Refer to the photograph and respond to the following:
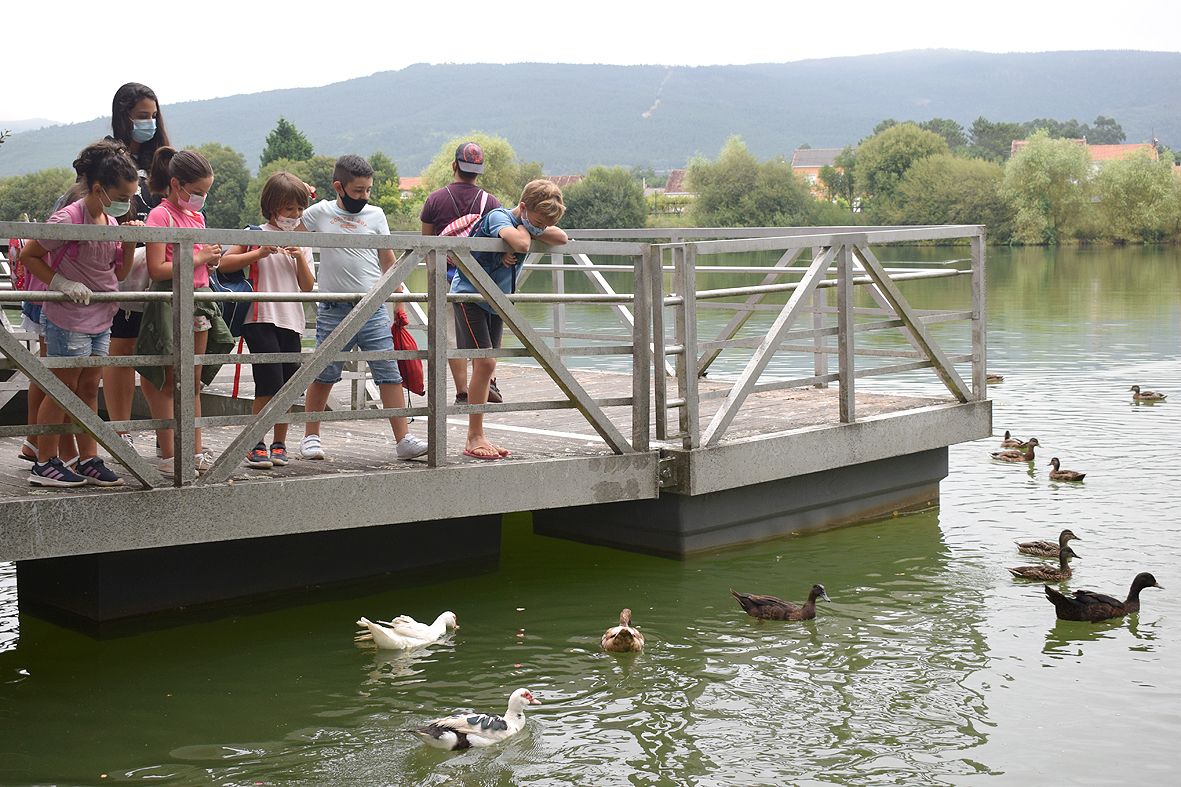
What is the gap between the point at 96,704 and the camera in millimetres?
7504

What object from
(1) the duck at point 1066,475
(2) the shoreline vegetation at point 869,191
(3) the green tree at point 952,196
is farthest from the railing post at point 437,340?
(3) the green tree at point 952,196

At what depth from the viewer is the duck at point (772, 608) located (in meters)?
9.06

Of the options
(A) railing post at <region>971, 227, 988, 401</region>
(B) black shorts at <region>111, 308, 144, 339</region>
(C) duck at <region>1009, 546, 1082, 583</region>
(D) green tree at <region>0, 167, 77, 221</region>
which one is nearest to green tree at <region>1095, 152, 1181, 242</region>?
(D) green tree at <region>0, 167, 77, 221</region>

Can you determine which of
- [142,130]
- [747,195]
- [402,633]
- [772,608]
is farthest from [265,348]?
[747,195]

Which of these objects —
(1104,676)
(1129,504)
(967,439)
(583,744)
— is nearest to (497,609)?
(583,744)

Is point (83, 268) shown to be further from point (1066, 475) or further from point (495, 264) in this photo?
point (1066, 475)

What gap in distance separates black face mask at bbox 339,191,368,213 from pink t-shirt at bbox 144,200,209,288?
98cm

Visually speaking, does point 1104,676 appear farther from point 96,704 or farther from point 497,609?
point 96,704

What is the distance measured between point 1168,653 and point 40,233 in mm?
6784

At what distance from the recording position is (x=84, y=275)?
758 centimetres

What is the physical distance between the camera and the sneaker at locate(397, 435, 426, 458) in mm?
9000

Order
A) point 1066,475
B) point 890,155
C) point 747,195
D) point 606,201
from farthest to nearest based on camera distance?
point 890,155, point 747,195, point 606,201, point 1066,475

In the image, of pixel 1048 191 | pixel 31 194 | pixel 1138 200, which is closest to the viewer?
pixel 1138 200

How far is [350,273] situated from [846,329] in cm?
395
